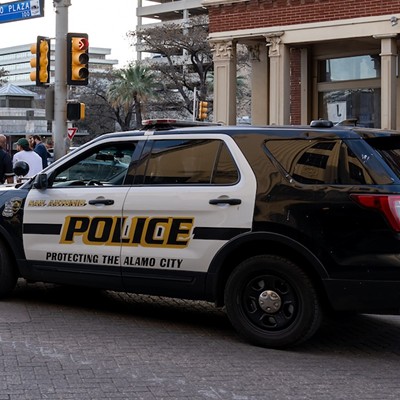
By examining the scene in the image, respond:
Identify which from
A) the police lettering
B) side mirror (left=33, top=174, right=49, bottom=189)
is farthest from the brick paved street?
side mirror (left=33, top=174, right=49, bottom=189)

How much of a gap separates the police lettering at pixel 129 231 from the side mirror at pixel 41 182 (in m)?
0.45

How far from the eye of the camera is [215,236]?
6.37 metres

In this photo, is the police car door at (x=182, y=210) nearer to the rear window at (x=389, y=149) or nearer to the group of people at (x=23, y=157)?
the rear window at (x=389, y=149)

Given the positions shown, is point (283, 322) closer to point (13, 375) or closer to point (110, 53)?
point (13, 375)

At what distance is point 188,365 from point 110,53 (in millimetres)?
178053

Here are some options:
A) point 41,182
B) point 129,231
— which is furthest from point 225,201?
point 41,182

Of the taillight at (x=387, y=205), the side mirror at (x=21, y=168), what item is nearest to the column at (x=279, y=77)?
the side mirror at (x=21, y=168)

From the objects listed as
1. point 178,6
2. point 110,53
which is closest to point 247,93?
point 178,6

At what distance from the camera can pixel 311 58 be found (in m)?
23.2

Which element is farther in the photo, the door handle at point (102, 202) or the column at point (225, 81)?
the column at point (225, 81)

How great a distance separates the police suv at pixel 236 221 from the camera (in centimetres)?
586

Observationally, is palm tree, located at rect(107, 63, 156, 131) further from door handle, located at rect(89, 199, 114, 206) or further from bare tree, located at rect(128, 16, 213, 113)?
door handle, located at rect(89, 199, 114, 206)

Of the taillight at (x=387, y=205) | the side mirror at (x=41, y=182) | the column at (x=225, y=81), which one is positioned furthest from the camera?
the column at (x=225, y=81)

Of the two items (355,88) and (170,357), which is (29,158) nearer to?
(170,357)
